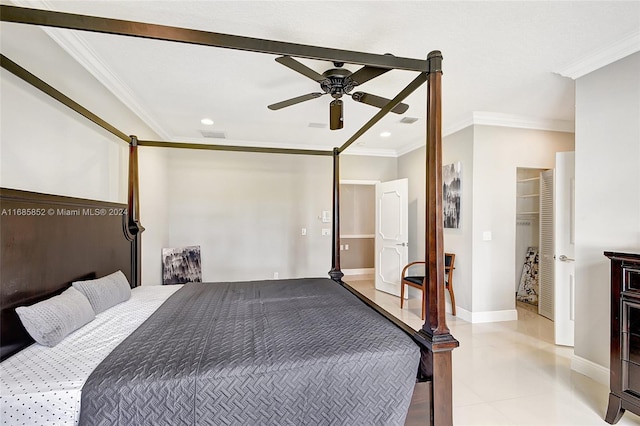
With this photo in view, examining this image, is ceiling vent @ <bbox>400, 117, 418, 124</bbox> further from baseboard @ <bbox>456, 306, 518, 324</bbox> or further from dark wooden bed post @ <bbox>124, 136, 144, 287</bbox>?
dark wooden bed post @ <bbox>124, 136, 144, 287</bbox>

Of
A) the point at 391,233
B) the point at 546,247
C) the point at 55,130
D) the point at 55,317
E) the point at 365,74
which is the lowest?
the point at 55,317

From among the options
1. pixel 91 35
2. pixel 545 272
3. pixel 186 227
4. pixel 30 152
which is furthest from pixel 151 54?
pixel 545 272

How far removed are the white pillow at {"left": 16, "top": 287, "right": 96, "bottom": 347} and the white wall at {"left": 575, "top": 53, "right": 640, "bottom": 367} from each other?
358 cm

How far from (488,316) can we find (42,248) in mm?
4325

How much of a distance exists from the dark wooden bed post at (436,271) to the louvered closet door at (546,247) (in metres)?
3.19

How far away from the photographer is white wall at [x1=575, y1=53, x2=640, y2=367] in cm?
214

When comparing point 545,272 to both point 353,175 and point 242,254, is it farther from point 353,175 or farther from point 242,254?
point 242,254

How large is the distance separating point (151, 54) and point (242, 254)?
3219 mm

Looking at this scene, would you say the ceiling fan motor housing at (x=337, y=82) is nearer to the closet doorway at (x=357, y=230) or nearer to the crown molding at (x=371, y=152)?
the crown molding at (x=371, y=152)

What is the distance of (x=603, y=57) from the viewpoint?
225cm

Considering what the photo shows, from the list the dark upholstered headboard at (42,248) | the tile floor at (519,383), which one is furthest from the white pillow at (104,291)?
the tile floor at (519,383)

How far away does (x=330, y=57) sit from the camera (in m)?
1.36

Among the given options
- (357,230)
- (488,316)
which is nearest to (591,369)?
(488,316)

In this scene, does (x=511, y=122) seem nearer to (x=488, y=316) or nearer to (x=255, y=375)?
(x=488, y=316)
